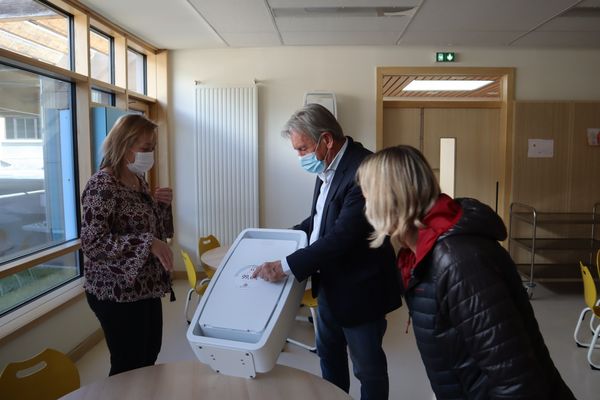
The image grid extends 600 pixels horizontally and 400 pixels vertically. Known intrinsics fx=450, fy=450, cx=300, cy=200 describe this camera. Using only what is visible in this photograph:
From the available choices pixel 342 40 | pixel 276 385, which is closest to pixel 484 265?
pixel 276 385

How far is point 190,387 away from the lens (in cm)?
131

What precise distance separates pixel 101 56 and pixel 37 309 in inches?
86.8

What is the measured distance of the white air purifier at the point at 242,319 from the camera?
120 cm

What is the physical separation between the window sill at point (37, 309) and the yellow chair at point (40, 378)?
1134 mm

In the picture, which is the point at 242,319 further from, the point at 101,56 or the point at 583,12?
the point at 583,12

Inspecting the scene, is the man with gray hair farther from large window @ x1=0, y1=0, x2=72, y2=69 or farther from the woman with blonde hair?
large window @ x1=0, y1=0, x2=72, y2=69

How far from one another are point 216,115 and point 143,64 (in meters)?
0.93

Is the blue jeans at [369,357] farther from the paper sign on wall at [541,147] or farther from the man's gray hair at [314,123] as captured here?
the paper sign on wall at [541,147]

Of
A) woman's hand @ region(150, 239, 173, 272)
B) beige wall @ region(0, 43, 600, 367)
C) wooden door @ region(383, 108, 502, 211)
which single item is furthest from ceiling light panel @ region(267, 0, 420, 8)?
woman's hand @ region(150, 239, 173, 272)

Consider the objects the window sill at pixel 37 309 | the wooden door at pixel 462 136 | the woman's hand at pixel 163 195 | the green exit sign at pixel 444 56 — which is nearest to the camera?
the woman's hand at pixel 163 195

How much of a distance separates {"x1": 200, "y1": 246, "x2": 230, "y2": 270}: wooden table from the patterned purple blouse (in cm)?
138

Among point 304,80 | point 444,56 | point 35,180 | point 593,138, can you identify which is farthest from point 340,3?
point 593,138

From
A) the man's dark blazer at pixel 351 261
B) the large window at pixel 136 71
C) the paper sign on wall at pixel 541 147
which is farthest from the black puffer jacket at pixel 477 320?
the paper sign on wall at pixel 541 147

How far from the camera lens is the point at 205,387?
51.5 inches
